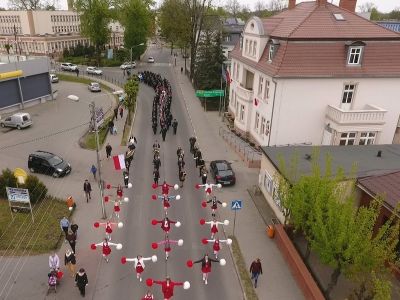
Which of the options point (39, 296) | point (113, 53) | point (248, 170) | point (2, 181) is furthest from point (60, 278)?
point (113, 53)

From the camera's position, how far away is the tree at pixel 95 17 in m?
65.8

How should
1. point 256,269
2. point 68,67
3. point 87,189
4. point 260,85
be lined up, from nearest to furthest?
point 256,269, point 87,189, point 260,85, point 68,67

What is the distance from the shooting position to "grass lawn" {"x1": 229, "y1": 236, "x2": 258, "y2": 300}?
14.0 metres

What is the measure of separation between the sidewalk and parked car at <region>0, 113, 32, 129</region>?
16.0 metres

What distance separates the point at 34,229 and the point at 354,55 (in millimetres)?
22972

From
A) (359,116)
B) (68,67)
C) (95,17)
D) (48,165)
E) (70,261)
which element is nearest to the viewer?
(70,261)

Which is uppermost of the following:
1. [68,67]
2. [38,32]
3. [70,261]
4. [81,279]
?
[38,32]

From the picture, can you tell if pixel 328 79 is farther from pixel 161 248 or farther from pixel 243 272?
pixel 161 248

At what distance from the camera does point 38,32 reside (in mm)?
78938

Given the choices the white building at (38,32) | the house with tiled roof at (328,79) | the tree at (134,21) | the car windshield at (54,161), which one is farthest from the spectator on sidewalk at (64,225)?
the white building at (38,32)

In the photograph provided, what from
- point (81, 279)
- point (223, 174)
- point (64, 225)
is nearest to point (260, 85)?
point (223, 174)

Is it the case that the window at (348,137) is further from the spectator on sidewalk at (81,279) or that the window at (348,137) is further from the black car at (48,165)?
the spectator on sidewalk at (81,279)

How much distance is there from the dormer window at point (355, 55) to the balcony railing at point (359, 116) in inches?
136

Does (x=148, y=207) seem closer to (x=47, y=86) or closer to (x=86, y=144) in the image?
(x=86, y=144)
